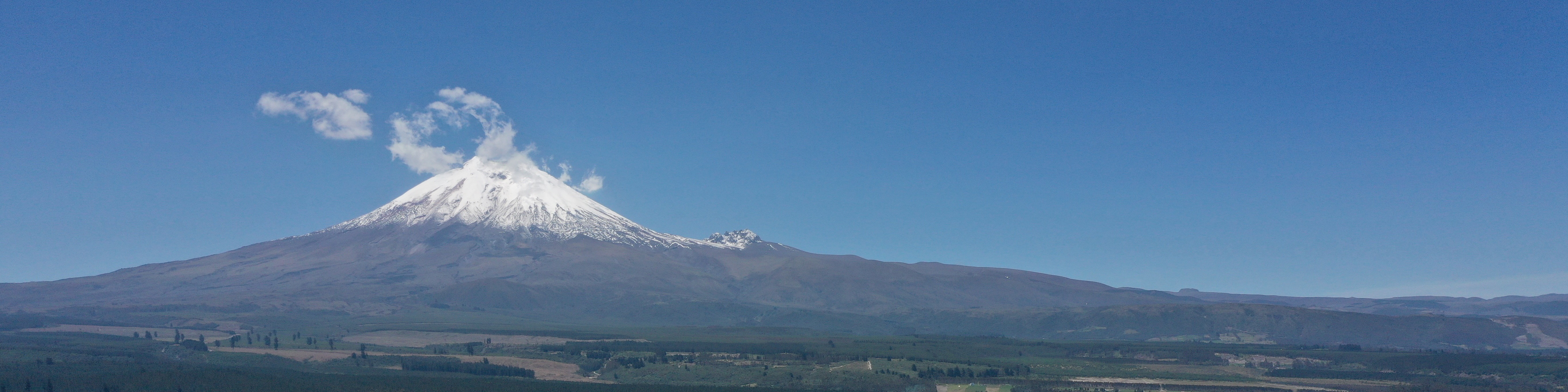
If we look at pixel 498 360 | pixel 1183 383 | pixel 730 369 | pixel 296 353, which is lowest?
pixel 1183 383

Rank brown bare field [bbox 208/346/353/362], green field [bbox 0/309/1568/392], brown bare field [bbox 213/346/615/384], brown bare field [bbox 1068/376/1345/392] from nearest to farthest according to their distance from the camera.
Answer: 1. green field [bbox 0/309/1568/392]
2. brown bare field [bbox 1068/376/1345/392]
3. brown bare field [bbox 213/346/615/384]
4. brown bare field [bbox 208/346/353/362]

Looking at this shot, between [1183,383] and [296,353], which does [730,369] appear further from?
[296,353]

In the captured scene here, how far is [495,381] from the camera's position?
138000mm

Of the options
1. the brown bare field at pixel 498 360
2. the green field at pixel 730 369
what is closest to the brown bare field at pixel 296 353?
the brown bare field at pixel 498 360

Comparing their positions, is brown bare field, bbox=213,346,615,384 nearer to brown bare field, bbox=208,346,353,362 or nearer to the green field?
brown bare field, bbox=208,346,353,362

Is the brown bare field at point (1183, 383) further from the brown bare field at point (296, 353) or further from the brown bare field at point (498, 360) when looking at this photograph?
the brown bare field at point (296, 353)

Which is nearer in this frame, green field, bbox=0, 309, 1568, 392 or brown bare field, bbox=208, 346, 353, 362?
green field, bbox=0, 309, 1568, 392

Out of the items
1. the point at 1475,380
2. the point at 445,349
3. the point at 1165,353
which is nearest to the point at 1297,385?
the point at 1475,380

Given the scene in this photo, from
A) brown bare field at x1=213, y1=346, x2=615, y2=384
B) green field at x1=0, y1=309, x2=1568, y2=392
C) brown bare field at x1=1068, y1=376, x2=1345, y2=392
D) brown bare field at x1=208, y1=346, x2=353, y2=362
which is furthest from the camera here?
brown bare field at x1=208, y1=346, x2=353, y2=362

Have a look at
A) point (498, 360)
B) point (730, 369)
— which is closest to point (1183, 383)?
point (730, 369)

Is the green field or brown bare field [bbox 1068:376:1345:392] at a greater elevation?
the green field

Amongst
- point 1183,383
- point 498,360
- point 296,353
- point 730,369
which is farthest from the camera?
point 296,353

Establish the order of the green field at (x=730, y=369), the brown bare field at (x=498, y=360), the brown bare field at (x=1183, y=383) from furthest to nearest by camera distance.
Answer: the brown bare field at (x=498, y=360) → the brown bare field at (x=1183, y=383) → the green field at (x=730, y=369)

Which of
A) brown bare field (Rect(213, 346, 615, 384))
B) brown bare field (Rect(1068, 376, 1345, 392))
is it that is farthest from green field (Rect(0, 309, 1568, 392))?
brown bare field (Rect(213, 346, 615, 384))
